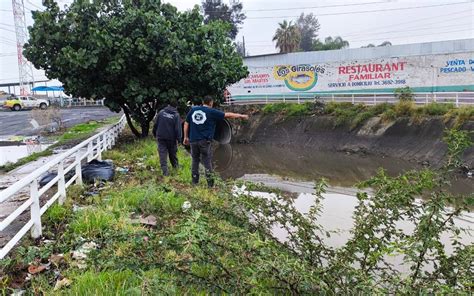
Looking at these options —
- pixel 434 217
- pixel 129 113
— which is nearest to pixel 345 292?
pixel 434 217

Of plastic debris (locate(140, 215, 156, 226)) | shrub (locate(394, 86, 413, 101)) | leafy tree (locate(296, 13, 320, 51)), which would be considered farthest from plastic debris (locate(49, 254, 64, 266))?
leafy tree (locate(296, 13, 320, 51))

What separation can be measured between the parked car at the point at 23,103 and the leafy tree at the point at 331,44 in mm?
40359

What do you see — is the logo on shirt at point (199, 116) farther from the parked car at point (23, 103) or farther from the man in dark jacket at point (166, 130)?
the parked car at point (23, 103)

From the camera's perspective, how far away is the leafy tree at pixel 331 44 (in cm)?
6331

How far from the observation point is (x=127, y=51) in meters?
12.4

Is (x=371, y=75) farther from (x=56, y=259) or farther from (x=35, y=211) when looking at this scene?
(x=56, y=259)

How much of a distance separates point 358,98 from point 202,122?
632 inches

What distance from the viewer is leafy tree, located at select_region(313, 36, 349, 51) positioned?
208 ft

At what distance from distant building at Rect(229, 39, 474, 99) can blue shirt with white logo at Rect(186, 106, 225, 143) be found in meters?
16.5

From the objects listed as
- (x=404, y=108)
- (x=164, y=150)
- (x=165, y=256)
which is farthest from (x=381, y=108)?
(x=165, y=256)

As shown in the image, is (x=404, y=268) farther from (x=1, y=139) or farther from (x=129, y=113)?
(x=1, y=139)

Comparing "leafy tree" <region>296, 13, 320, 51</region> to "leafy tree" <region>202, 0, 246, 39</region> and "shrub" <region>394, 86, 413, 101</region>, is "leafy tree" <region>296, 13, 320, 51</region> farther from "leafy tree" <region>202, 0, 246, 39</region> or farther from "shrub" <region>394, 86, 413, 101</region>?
"shrub" <region>394, 86, 413, 101</region>

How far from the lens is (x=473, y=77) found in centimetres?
1922

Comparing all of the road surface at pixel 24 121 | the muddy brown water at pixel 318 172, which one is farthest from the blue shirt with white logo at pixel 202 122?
the road surface at pixel 24 121
